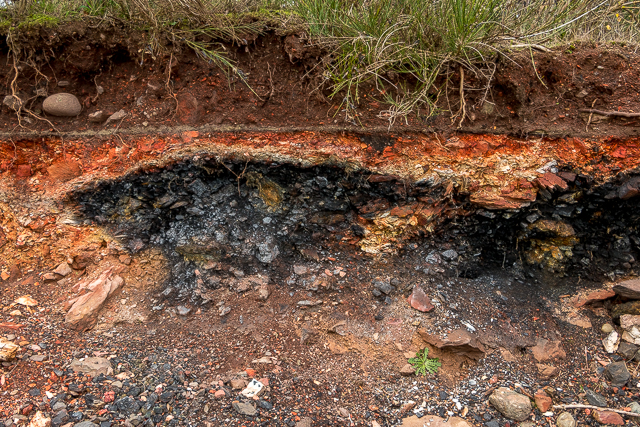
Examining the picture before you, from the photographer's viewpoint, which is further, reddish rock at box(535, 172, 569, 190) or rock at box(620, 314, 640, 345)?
reddish rock at box(535, 172, 569, 190)

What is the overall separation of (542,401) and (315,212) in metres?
1.88

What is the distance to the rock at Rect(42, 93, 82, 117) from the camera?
2688 millimetres

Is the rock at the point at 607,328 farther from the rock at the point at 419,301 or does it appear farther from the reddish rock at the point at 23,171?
the reddish rock at the point at 23,171

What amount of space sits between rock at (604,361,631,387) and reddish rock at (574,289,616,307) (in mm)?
448

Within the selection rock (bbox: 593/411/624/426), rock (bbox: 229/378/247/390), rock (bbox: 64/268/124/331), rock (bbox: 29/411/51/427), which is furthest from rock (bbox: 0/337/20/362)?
rock (bbox: 593/411/624/426)

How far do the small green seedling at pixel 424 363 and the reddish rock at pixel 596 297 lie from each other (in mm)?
1208

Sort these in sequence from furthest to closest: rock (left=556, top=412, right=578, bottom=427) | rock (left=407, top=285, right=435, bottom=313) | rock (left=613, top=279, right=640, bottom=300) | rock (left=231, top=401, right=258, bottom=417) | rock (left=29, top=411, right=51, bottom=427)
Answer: rock (left=407, top=285, right=435, bottom=313), rock (left=613, top=279, right=640, bottom=300), rock (left=556, top=412, right=578, bottom=427), rock (left=231, top=401, right=258, bottom=417), rock (left=29, top=411, right=51, bottom=427)

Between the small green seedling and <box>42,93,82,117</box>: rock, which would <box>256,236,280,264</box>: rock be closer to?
the small green seedling

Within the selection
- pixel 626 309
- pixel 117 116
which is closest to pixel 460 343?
pixel 626 309

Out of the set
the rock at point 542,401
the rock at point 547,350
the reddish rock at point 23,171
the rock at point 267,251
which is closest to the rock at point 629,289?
the rock at point 547,350

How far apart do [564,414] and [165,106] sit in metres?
3.26

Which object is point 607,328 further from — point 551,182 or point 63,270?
point 63,270

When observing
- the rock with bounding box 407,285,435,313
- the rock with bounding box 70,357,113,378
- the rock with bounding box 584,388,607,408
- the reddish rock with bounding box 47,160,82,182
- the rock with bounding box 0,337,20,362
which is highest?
the reddish rock with bounding box 47,160,82,182

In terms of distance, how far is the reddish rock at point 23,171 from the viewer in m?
2.74
